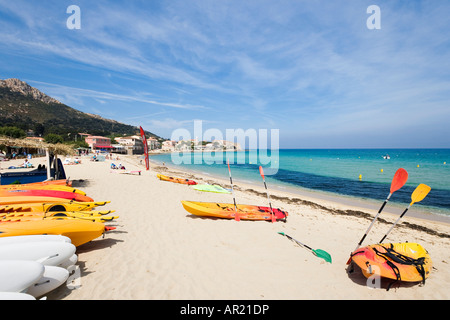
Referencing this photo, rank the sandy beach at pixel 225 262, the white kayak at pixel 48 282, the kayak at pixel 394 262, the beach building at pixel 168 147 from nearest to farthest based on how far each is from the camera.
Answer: the white kayak at pixel 48 282
the sandy beach at pixel 225 262
the kayak at pixel 394 262
the beach building at pixel 168 147

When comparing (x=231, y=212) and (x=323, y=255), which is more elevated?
(x=231, y=212)

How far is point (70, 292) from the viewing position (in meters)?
3.33

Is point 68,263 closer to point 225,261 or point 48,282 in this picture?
point 48,282

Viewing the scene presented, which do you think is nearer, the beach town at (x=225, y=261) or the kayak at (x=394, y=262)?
the beach town at (x=225, y=261)

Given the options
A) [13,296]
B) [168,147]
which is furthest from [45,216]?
[168,147]

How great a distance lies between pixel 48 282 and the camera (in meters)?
3.10

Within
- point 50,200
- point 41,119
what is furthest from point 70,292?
point 41,119

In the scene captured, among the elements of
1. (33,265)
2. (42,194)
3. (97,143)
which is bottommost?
(33,265)

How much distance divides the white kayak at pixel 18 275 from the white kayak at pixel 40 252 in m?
0.48

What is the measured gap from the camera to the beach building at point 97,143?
68.4 m

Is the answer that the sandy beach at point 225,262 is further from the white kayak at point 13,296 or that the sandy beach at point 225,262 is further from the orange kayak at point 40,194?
the orange kayak at point 40,194

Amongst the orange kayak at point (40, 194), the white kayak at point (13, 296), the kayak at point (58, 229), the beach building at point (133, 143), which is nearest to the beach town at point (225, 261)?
the kayak at point (58, 229)

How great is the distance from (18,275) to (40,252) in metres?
0.72
